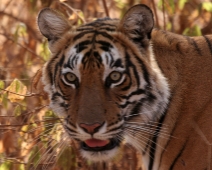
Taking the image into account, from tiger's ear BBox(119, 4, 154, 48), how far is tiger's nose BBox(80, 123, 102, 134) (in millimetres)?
430

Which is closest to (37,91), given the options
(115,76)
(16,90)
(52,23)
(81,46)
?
(16,90)

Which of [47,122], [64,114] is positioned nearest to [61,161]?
[47,122]

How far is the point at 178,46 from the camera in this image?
2.48m

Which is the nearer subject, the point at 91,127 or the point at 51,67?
the point at 91,127

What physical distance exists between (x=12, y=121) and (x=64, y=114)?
116 cm

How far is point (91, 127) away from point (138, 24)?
50cm

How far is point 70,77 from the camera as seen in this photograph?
234cm

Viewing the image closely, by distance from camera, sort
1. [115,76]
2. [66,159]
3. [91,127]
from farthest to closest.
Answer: [66,159]
[115,76]
[91,127]

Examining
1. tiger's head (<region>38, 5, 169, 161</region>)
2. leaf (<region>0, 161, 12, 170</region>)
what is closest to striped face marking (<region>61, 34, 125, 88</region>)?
tiger's head (<region>38, 5, 169, 161</region>)

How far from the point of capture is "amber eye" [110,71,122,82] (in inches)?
89.9

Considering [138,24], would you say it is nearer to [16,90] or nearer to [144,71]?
[144,71]

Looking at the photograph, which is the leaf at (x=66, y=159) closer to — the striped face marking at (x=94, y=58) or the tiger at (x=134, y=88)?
the tiger at (x=134, y=88)

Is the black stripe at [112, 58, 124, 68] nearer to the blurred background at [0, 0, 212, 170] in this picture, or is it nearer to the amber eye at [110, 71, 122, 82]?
the amber eye at [110, 71, 122, 82]

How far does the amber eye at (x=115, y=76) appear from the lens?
7.49 feet
